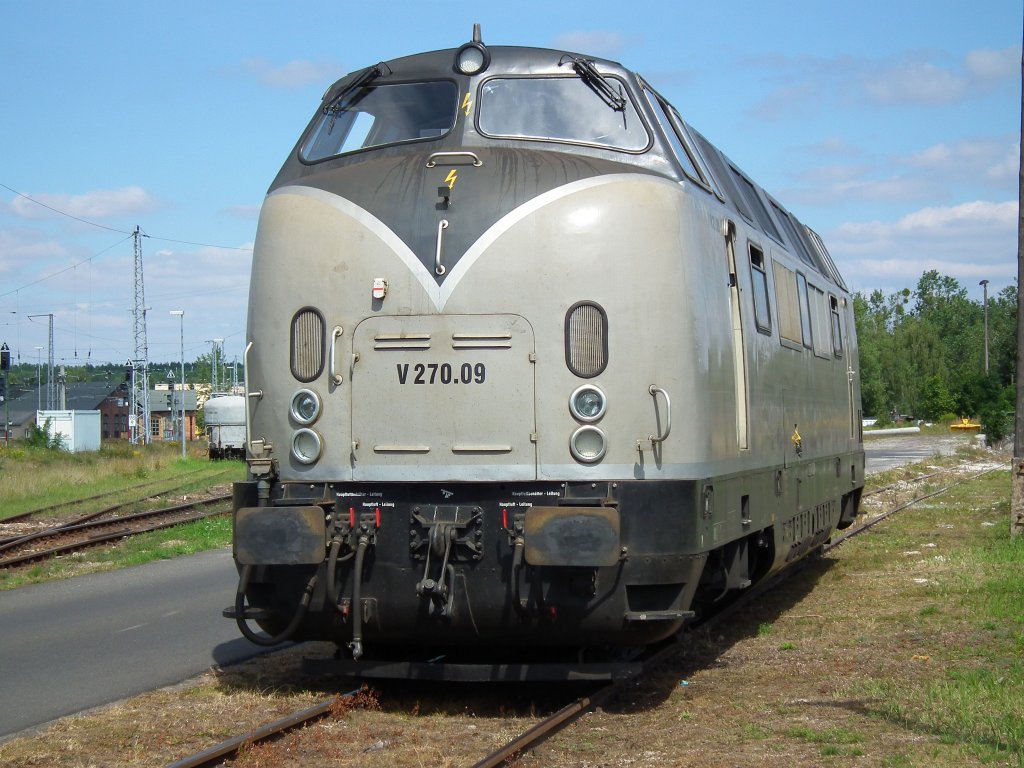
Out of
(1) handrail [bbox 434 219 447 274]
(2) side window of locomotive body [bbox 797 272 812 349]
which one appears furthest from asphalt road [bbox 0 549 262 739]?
(2) side window of locomotive body [bbox 797 272 812 349]

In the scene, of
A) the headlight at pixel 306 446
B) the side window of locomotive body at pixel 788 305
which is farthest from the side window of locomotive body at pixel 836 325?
the headlight at pixel 306 446

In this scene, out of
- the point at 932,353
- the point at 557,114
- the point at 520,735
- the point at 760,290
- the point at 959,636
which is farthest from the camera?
the point at 932,353

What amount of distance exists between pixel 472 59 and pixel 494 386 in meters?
2.35

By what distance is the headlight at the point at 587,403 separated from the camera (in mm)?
7195

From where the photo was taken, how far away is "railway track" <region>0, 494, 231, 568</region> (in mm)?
17250

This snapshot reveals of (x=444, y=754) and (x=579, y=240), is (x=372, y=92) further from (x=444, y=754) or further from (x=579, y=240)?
(x=444, y=754)

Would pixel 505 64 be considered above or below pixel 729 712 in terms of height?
above

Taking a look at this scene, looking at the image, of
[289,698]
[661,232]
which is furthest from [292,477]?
[661,232]

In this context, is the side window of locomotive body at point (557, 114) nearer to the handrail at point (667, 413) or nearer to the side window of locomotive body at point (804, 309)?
the handrail at point (667, 413)

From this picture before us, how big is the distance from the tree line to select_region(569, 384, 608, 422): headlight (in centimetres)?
4579

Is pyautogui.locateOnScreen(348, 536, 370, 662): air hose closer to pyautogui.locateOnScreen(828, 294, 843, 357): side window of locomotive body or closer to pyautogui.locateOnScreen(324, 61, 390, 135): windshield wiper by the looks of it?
pyautogui.locateOnScreen(324, 61, 390, 135): windshield wiper

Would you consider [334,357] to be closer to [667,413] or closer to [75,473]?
[667,413]

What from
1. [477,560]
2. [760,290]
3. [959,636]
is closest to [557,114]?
[760,290]

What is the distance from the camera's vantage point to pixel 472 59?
8.23 meters
